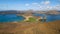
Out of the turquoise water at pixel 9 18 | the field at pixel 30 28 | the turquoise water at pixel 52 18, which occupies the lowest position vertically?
the field at pixel 30 28

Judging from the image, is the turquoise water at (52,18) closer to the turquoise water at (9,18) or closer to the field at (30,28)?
the field at (30,28)

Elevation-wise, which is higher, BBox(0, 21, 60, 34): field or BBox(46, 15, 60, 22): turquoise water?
BBox(46, 15, 60, 22): turquoise water

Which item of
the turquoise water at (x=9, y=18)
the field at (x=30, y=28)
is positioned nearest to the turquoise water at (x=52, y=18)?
the field at (x=30, y=28)

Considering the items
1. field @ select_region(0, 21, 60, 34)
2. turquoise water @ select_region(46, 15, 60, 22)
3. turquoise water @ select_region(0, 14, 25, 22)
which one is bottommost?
field @ select_region(0, 21, 60, 34)

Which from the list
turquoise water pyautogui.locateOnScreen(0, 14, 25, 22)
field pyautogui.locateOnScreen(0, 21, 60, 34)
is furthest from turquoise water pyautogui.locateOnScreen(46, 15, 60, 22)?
turquoise water pyautogui.locateOnScreen(0, 14, 25, 22)

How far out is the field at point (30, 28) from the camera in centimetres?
222

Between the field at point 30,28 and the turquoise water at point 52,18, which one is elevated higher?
the turquoise water at point 52,18

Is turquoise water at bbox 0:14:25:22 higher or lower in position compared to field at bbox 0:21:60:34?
higher

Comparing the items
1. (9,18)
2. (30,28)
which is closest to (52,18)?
(30,28)

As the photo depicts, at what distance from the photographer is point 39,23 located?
2.25 meters

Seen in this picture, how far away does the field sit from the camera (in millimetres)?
2221

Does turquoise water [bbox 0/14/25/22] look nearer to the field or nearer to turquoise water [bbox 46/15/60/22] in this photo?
the field

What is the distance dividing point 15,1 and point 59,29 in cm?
88

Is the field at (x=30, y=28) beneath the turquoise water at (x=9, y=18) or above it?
beneath
